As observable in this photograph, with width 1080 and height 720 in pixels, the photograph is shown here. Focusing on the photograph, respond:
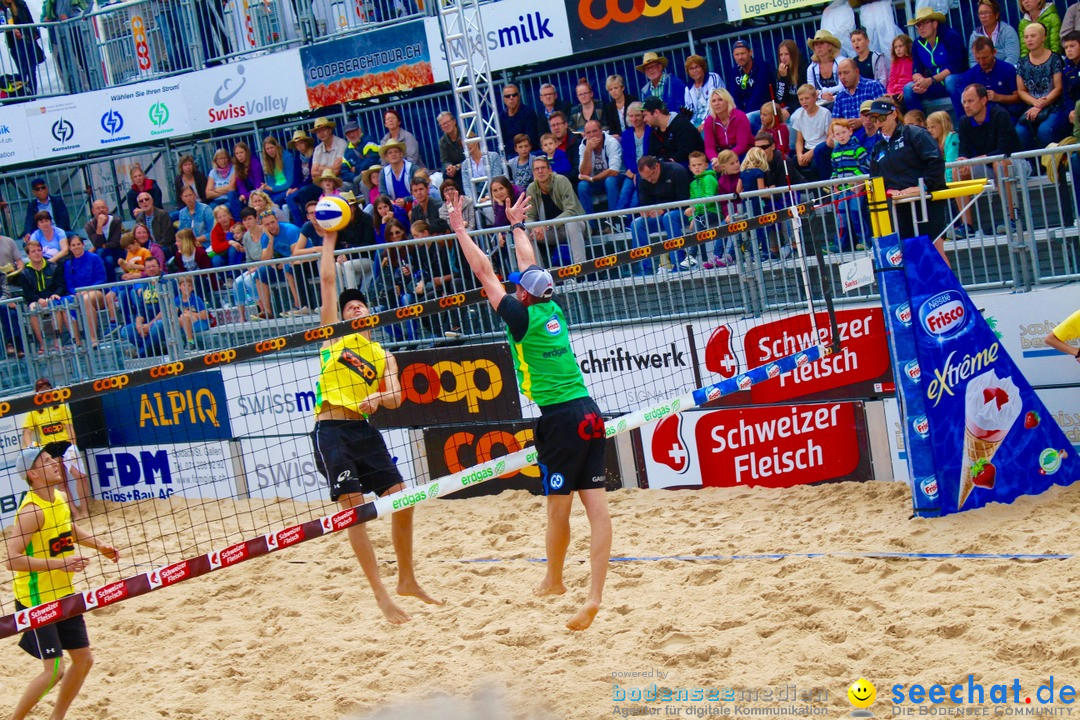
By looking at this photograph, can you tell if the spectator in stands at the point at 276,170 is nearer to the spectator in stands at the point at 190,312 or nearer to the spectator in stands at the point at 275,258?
the spectator in stands at the point at 275,258

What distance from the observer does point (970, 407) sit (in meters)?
7.79

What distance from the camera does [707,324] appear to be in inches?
369

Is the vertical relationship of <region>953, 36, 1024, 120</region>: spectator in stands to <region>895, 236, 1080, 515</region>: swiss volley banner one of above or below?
above

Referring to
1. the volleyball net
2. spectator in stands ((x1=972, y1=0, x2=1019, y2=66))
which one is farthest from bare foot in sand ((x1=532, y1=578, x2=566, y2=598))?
spectator in stands ((x1=972, y1=0, x2=1019, y2=66))

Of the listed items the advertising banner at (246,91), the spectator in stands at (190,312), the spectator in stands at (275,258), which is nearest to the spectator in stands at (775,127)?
the spectator in stands at (275,258)

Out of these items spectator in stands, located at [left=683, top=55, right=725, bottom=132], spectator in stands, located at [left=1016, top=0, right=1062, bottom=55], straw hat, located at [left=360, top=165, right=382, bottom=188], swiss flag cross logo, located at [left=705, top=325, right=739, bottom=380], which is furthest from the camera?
straw hat, located at [left=360, top=165, right=382, bottom=188]

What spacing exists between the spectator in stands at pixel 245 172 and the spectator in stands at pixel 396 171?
225 cm

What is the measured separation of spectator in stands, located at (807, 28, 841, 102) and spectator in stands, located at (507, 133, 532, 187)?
2685mm

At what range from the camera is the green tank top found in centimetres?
586

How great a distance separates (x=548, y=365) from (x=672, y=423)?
3.91m

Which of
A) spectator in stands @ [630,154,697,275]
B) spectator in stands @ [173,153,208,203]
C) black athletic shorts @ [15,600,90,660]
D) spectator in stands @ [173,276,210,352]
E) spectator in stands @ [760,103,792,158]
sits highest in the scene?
spectator in stands @ [173,153,208,203]

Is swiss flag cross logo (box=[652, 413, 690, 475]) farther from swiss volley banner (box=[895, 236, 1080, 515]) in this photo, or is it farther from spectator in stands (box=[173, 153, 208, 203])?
spectator in stands (box=[173, 153, 208, 203])

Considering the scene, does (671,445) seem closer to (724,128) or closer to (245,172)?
(724,128)

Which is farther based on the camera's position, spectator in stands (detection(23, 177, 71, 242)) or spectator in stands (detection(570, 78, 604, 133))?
spectator in stands (detection(23, 177, 71, 242))
